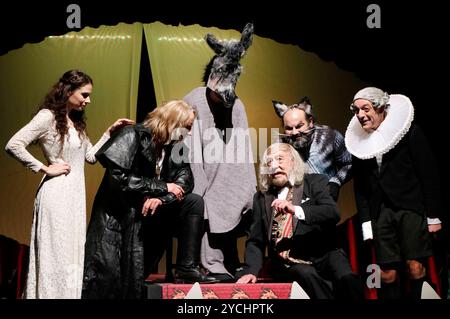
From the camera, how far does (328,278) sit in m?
3.94

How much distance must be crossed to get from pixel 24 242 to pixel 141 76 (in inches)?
61.0

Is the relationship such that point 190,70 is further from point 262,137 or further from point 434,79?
point 434,79

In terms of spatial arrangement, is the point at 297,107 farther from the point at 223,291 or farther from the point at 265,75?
the point at 223,291

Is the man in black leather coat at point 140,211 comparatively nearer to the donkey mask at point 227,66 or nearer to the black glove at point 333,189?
the donkey mask at point 227,66

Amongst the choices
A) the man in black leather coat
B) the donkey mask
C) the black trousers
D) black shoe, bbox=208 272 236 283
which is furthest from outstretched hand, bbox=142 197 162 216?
the donkey mask

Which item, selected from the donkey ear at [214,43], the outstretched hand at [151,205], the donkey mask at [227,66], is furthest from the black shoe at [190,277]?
the donkey ear at [214,43]

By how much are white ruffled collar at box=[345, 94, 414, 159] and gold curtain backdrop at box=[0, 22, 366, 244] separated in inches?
34.0

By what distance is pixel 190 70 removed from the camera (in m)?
5.05

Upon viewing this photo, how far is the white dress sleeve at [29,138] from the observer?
3.90 m

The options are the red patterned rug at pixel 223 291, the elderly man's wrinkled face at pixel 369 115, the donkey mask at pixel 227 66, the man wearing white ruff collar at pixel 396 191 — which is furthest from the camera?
the donkey mask at pixel 227 66

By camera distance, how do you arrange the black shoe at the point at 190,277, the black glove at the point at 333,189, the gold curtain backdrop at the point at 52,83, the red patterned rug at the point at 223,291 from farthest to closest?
1. the gold curtain backdrop at the point at 52,83
2. the black glove at the point at 333,189
3. the black shoe at the point at 190,277
4. the red patterned rug at the point at 223,291

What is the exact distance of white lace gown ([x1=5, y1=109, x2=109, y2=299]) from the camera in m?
3.83

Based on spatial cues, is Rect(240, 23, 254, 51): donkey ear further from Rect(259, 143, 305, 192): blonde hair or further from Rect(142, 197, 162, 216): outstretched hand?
Rect(142, 197, 162, 216): outstretched hand
